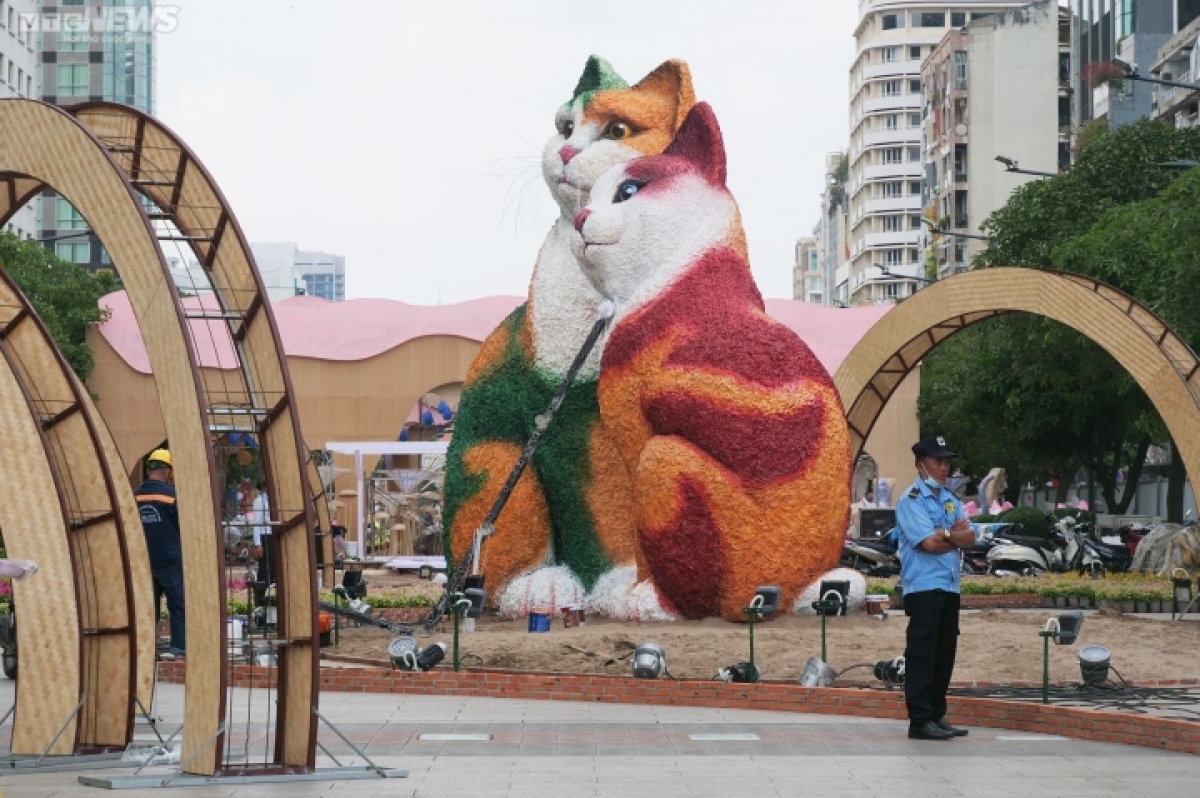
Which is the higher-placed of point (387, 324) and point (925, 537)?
point (387, 324)

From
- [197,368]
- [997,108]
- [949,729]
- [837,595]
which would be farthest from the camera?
[997,108]

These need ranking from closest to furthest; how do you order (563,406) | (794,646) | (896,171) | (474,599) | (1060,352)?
(794,646) → (474,599) → (563,406) → (1060,352) → (896,171)

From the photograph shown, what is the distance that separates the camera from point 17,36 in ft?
261

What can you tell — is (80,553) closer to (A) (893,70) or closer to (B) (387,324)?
(B) (387,324)

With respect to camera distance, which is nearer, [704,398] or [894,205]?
[704,398]

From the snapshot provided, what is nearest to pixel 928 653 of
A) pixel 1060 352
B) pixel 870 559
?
pixel 870 559

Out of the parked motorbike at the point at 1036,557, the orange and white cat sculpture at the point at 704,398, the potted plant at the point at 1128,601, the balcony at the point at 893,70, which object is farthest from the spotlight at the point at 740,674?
the balcony at the point at 893,70

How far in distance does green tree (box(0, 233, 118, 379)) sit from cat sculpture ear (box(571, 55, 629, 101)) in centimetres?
2692

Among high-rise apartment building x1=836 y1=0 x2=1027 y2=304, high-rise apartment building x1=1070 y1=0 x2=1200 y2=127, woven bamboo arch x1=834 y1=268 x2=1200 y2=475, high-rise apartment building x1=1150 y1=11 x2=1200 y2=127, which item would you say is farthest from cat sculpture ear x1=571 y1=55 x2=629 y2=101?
high-rise apartment building x1=836 y1=0 x2=1027 y2=304

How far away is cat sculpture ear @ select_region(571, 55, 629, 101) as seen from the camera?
72.9 feet

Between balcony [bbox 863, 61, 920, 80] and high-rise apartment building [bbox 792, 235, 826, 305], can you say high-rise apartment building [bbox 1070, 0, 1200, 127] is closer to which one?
balcony [bbox 863, 61, 920, 80]

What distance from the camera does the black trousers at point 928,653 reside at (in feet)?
39.6

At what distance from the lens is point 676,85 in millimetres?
21891

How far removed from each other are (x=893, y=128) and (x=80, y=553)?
11166cm
